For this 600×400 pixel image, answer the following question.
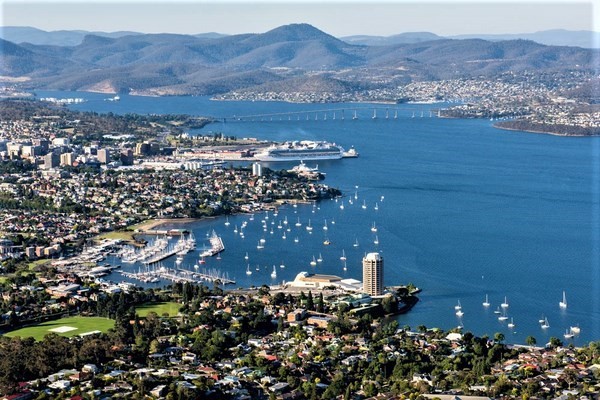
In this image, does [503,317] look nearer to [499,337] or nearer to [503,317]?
[503,317]

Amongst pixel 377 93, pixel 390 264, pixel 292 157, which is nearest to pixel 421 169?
pixel 292 157

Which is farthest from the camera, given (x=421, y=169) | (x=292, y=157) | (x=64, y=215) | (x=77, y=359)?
(x=292, y=157)

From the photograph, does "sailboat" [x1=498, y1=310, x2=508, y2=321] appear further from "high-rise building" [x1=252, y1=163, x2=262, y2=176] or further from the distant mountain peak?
the distant mountain peak

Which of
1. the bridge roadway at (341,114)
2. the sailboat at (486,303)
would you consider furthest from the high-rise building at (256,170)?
the bridge roadway at (341,114)

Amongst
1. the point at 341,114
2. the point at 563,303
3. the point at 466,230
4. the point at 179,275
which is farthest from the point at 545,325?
the point at 341,114

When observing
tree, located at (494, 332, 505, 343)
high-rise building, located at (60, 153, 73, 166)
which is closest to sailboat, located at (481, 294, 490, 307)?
tree, located at (494, 332, 505, 343)

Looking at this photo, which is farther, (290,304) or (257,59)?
(257,59)

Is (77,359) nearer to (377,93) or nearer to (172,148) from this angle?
(172,148)
